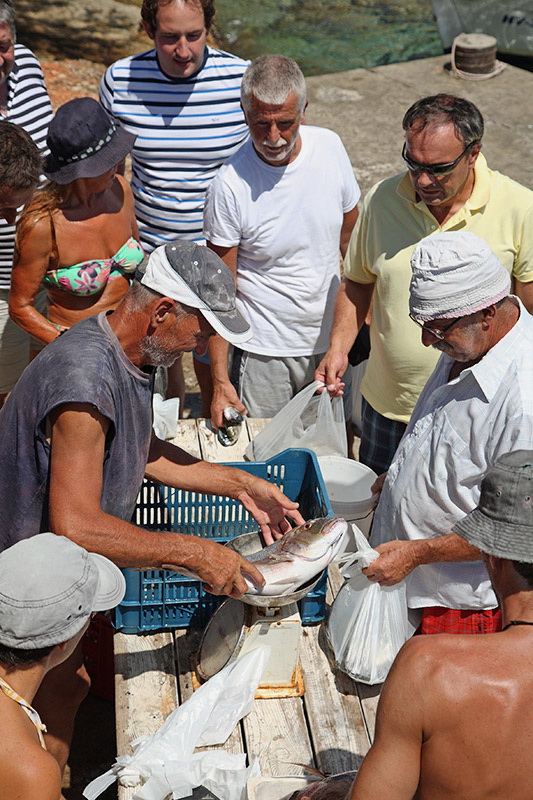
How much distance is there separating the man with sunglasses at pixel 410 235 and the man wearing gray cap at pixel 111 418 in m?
1.07

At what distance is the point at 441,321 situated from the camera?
8.60 ft

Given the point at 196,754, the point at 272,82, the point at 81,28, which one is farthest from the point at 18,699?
the point at 81,28

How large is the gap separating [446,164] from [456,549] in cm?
144

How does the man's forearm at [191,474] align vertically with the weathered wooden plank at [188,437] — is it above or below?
above

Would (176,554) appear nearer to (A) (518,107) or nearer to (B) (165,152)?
(B) (165,152)

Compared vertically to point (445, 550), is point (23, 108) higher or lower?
higher

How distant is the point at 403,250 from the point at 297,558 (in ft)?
4.69

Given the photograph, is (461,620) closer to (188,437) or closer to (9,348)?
(188,437)

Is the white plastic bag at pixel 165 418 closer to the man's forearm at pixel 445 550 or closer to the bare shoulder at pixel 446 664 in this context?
the man's forearm at pixel 445 550

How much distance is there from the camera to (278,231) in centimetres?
383

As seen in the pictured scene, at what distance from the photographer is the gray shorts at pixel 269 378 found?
4.11 metres

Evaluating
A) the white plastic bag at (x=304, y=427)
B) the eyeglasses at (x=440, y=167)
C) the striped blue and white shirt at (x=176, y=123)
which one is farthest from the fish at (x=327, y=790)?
the striped blue and white shirt at (x=176, y=123)

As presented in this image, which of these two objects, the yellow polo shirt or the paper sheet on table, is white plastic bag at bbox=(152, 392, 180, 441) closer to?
the yellow polo shirt

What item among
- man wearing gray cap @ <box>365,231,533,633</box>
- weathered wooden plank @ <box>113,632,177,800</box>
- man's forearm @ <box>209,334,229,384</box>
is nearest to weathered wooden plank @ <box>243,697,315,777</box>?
weathered wooden plank @ <box>113,632,177,800</box>
